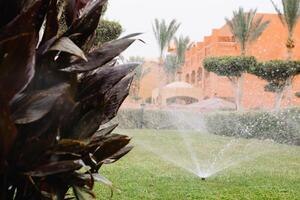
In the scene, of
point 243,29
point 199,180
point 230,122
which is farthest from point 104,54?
point 243,29

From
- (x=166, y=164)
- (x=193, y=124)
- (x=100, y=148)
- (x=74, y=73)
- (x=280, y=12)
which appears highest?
(x=280, y=12)

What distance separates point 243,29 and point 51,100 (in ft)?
70.3

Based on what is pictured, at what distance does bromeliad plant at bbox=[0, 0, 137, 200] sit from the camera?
60 centimetres

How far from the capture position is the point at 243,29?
2145cm

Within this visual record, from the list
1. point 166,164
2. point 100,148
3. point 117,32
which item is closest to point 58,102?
point 100,148

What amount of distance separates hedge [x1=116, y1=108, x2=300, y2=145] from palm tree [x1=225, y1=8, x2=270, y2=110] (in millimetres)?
3863

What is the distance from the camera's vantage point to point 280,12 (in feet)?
64.4

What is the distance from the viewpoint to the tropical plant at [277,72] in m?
17.0

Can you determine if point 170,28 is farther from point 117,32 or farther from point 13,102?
point 13,102

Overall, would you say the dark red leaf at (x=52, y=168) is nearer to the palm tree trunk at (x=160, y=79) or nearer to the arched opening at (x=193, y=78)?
the palm tree trunk at (x=160, y=79)

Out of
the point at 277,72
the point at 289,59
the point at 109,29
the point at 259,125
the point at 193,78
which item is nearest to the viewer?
the point at 109,29

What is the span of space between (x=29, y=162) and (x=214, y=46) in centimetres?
2250

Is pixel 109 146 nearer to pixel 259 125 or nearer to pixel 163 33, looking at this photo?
pixel 259 125

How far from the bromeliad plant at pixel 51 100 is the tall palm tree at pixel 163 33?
1056 inches
